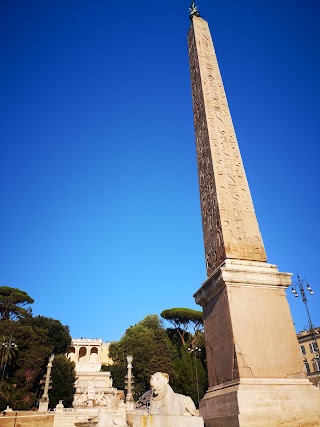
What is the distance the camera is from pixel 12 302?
43562 mm

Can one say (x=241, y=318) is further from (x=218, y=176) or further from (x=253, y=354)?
(x=218, y=176)

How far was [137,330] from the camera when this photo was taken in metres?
46.2

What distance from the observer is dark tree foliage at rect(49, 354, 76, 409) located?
31.9 m

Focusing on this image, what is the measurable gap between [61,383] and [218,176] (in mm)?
33566

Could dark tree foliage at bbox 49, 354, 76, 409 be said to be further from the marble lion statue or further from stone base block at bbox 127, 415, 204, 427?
stone base block at bbox 127, 415, 204, 427

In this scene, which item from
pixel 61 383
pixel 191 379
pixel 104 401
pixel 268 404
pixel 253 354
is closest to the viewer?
pixel 268 404

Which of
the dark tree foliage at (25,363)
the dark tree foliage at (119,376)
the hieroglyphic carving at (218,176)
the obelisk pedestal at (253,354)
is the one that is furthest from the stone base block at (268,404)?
the dark tree foliage at (119,376)

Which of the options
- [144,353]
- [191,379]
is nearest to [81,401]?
[144,353]

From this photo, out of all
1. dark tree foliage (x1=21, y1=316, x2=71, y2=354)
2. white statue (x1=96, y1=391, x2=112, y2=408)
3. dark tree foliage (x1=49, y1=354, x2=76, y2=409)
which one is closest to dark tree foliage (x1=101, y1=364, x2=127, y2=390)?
dark tree foliage (x1=21, y1=316, x2=71, y2=354)

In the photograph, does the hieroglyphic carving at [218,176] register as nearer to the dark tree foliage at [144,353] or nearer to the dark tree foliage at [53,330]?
the dark tree foliage at [144,353]

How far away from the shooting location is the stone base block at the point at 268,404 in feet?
12.6

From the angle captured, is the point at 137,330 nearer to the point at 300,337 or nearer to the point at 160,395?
the point at 300,337

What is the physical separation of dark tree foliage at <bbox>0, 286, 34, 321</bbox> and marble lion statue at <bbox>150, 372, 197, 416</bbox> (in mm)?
41617

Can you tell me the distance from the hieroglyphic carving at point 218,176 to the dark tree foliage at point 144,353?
31.7 m
